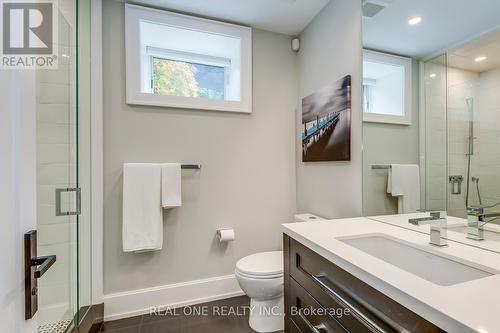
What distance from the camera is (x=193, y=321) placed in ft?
5.72

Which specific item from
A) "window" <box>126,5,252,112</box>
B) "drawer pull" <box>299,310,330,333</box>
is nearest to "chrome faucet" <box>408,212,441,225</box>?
"drawer pull" <box>299,310,330,333</box>

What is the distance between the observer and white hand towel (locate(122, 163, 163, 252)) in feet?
5.75

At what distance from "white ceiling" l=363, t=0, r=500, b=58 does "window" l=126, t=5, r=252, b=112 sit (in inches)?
41.2

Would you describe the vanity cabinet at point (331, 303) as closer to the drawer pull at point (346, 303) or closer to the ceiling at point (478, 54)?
the drawer pull at point (346, 303)

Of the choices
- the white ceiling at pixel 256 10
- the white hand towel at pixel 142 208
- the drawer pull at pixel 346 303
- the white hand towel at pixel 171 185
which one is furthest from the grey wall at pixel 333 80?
the white hand towel at pixel 142 208

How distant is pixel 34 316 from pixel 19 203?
326mm

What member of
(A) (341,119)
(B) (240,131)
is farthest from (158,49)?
(A) (341,119)

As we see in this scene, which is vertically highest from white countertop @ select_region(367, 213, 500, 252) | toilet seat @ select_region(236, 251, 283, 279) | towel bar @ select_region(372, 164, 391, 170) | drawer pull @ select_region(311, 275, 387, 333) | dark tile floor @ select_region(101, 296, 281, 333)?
towel bar @ select_region(372, 164, 391, 170)

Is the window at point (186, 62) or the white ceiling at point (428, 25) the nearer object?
the white ceiling at point (428, 25)

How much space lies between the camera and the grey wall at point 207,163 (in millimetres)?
1816

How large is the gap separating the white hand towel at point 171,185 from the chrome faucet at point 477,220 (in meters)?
1.69

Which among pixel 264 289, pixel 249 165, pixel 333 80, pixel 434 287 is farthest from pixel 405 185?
pixel 249 165

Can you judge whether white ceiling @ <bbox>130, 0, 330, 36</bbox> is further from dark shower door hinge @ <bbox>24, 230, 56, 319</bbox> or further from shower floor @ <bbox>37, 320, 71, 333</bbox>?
shower floor @ <bbox>37, 320, 71, 333</bbox>

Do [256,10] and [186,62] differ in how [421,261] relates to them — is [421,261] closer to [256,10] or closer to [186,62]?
[256,10]
